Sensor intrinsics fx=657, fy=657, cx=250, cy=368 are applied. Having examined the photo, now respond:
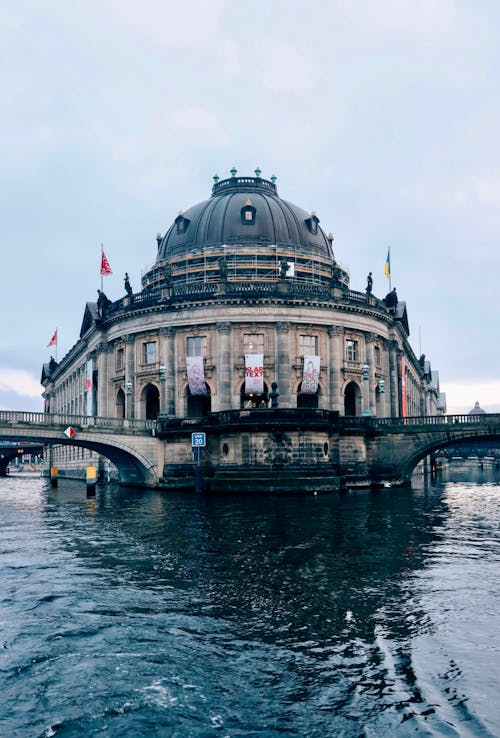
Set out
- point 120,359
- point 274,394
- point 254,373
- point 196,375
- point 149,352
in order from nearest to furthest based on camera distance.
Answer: point 274,394 → point 254,373 → point 196,375 → point 149,352 → point 120,359

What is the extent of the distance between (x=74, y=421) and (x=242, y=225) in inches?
1271

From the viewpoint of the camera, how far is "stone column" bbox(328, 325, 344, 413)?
64750mm

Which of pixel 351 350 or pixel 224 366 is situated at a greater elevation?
pixel 351 350

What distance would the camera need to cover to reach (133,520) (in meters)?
33.3

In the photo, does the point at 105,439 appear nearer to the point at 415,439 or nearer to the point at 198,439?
the point at 198,439

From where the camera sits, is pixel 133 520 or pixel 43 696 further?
pixel 133 520

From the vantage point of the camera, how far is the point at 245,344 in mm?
63469

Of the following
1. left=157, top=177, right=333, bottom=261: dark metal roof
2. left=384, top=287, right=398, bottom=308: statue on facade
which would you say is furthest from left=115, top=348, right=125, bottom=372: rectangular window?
left=384, top=287, right=398, bottom=308: statue on facade

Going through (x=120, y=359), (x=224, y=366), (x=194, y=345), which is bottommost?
(x=224, y=366)

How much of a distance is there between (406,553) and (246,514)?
14.1 metres

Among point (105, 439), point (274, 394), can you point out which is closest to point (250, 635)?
point (274, 394)

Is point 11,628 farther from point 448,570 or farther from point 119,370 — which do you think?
point 119,370

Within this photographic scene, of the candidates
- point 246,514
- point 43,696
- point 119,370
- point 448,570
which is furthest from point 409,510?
point 119,370

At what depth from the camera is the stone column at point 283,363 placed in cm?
6253
